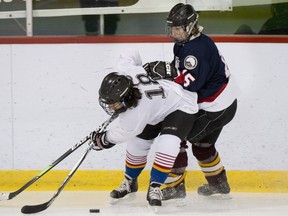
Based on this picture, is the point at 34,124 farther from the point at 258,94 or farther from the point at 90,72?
the point at 258,94

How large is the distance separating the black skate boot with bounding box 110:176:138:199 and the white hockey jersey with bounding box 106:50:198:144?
39cm

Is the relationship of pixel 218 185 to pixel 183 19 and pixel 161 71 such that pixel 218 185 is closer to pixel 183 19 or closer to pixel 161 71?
pixel 161 71

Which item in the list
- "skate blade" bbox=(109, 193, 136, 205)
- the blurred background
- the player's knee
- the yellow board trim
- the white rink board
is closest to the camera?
"skate blade" bbox=(109, 193, 136, 205)

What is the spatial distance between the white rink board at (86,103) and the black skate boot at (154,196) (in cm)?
88

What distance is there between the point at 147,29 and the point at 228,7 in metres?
0.53

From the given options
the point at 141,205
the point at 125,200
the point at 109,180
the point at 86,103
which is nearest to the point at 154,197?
the point at 141,205

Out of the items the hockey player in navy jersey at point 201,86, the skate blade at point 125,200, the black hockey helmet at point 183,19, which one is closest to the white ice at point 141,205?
the skate blade at point 125,200

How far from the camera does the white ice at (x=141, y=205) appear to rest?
431 cm

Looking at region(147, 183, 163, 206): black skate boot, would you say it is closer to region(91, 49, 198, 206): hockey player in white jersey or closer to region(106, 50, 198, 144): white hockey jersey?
region(91, 49, 198, 206): hockey player in white jersey

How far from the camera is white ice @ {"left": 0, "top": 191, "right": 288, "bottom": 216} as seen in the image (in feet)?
14.1

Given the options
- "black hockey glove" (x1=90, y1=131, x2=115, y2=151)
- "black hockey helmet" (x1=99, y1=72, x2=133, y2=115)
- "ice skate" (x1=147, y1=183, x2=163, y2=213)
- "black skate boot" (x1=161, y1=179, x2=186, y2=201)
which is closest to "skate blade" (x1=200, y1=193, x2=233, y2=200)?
"black skate boot" (x1=161, y1=179, x2=186, y2=201)

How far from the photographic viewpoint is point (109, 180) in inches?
201

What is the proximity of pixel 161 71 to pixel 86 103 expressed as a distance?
87 centimetres

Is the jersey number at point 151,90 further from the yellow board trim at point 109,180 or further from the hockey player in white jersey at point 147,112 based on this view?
the yellow board trim at point 109,180
